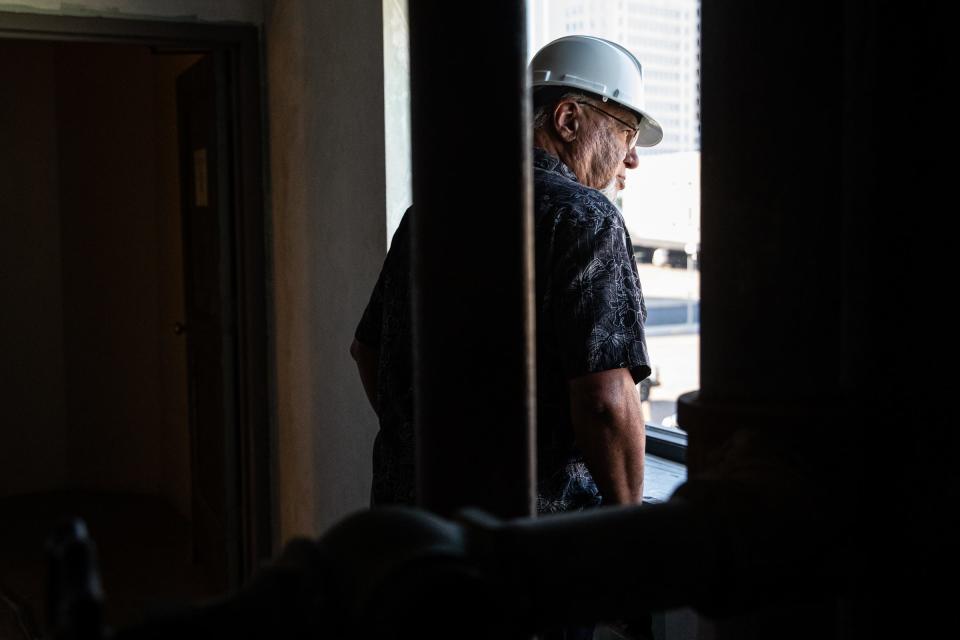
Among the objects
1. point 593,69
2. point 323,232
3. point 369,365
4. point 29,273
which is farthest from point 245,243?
point 29,273

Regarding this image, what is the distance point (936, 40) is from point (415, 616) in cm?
53

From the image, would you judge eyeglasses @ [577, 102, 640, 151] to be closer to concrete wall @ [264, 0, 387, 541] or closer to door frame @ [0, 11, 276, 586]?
concrete wall @ [264, 0, 387, 541]

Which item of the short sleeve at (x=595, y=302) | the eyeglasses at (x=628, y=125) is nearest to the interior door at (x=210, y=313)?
the eyeglasses at (x=628, y=125)

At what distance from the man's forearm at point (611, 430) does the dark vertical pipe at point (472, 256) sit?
3.27ft

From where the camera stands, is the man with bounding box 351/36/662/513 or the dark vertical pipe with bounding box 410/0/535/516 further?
the man with bounding box 351/36/662/513

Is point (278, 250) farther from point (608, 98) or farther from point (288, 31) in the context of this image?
point (608, 98)

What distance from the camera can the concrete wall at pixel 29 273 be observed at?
5.80m

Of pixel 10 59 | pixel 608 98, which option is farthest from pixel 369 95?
pixel 10 59

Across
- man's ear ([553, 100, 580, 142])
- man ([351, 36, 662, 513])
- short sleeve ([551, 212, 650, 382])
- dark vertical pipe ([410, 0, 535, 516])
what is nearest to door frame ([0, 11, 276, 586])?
man ([351, 36, 662, 513])

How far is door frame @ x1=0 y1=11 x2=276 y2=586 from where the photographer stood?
139 inches

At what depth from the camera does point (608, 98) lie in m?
2.13

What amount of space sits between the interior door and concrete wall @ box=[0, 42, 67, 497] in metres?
1.73

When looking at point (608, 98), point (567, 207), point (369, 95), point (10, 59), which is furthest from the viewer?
point (10, 59)

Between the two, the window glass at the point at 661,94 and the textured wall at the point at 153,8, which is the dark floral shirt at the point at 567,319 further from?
the textured wall at the point at 153,8
